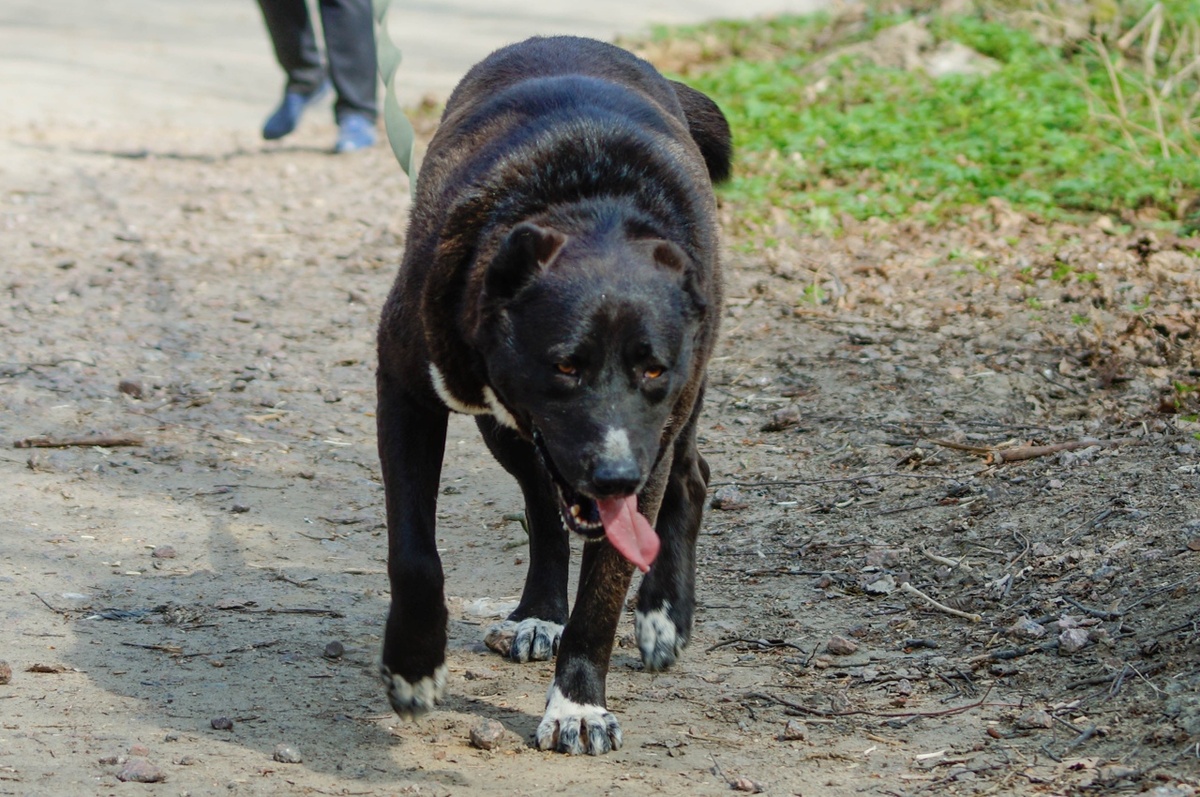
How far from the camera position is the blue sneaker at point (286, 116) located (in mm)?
9570

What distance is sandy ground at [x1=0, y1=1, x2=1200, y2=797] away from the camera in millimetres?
3219

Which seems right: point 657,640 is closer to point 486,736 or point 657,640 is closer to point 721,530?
point 486,736

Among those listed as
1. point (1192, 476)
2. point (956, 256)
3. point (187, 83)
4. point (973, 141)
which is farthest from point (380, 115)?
point (1192, 476)

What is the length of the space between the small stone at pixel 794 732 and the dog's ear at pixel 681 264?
1053mm

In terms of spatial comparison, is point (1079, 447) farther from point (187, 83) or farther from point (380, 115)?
point (187, 83)

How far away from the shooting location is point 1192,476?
13.9 ft

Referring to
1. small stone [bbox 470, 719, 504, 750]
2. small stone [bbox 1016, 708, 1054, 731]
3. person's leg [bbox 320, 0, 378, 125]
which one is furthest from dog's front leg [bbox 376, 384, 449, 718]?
person's leg [bbox 320, 0, 378, 125]

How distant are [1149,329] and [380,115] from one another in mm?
6610

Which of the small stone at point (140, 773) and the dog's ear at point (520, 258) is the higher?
the dog's ear at point (520, 258)

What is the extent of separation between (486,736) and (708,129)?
2.36 metres

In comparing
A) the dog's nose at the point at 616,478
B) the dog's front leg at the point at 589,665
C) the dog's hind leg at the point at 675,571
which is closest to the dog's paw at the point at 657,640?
the dog's hind leg at the point at 675,571

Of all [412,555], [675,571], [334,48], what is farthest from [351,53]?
[412,555]

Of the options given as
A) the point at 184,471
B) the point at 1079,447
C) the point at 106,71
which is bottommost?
the point at 106,71

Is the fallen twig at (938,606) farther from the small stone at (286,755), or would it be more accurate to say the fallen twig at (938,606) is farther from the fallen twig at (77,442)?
the fallen twig at (77,442)
